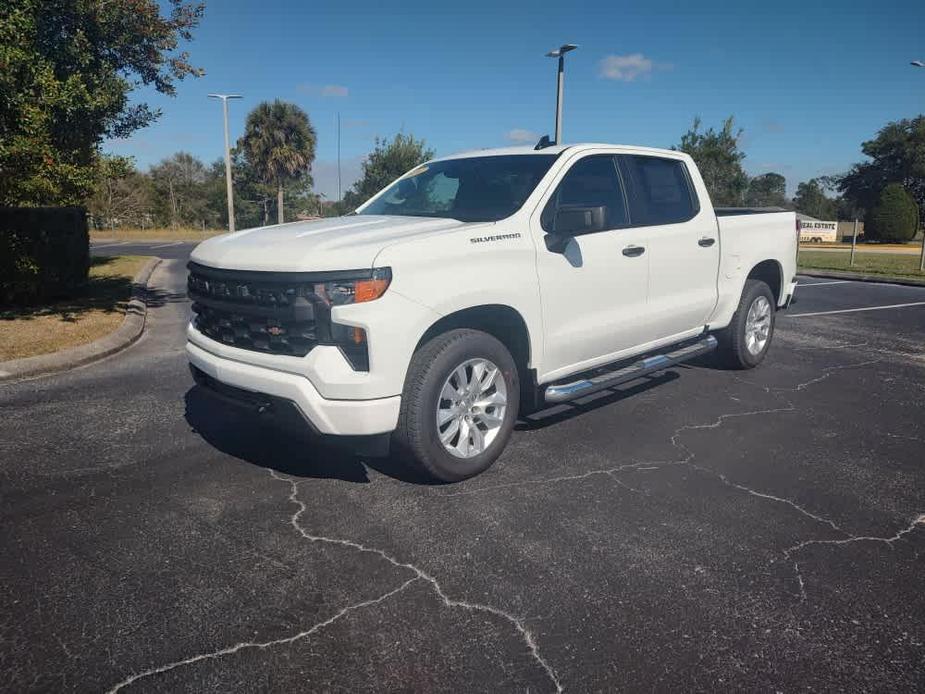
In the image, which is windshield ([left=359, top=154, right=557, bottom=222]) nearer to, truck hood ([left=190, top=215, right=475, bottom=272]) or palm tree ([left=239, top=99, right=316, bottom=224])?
truck hood ([left=190, top=215, right=475, bottom=272])

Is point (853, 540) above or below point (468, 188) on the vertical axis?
below

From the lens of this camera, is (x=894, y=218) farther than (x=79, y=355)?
Yes

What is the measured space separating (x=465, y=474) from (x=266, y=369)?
1.31m

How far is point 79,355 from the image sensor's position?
6.94 metres

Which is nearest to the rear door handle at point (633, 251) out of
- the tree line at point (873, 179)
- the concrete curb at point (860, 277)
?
the concrete curb at point (860, 277)

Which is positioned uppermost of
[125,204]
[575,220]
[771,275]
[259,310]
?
[125,204]

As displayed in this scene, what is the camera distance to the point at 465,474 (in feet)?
13.1

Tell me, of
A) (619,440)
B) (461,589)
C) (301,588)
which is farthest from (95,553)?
(619,440)

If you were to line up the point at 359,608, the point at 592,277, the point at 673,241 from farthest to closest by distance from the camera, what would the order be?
the point at 673,241 < the point at 592,277 < the point at 359,608

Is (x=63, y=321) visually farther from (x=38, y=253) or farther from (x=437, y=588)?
(x=437, y=588)

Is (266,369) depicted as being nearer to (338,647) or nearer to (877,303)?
(338,647)

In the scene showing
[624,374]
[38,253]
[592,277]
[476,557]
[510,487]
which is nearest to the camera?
[476,557]

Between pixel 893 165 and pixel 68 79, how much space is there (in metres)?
68.4

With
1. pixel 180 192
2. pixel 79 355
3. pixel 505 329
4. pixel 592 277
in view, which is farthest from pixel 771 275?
pixel 180 192
